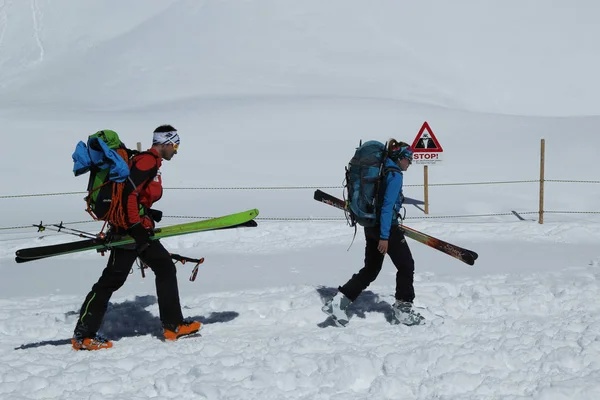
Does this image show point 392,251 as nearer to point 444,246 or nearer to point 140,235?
point 444,246

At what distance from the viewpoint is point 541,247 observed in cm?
879

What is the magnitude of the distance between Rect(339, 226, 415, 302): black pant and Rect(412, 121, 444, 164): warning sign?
5721 mm

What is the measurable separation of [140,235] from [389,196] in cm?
195

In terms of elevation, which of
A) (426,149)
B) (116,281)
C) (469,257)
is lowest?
(116,281)

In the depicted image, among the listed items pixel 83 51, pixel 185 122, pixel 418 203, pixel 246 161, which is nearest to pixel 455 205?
pixel 418 203

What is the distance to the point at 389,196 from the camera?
513 centimetres

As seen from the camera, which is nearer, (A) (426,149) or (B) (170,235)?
(B) (170,235)

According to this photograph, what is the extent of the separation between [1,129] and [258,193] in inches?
314

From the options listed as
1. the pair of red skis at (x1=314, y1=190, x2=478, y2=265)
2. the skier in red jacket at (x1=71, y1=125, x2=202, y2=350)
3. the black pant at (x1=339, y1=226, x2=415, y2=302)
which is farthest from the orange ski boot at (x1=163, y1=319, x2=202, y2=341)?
the pair of red skis at (x1=314, y1=190, x2=478, y2=265)

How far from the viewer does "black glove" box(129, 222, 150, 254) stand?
4.88m

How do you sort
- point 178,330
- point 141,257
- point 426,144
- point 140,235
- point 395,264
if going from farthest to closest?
point 426,144, point 395,264, point 178,330, point 141,257, point 140,235

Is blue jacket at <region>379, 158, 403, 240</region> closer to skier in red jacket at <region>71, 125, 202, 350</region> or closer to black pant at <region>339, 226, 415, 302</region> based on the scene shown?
black pant at <region>339, 226, 415, 302</region>

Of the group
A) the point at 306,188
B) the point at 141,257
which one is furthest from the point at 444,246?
the point at 306,188

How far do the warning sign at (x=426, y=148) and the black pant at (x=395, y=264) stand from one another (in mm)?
5721
